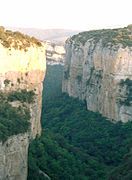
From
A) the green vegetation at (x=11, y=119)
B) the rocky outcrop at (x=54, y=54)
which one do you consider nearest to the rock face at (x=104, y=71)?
the green vegetation at (x=11, y=119)

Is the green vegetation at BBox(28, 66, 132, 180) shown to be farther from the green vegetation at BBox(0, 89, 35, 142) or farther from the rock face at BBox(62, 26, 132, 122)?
the green vegetation at BBox(0, 89, 35, 142)

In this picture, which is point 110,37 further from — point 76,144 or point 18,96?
point 18,96

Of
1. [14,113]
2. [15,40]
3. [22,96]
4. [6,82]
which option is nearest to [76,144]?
[22,96]

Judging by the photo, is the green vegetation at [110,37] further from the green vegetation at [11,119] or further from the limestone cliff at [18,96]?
the green vegetation at [11,119]

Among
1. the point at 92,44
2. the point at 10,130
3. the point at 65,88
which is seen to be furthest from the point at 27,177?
the point at 65,88

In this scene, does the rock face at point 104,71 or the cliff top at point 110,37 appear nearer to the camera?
the rock face at point 104,71

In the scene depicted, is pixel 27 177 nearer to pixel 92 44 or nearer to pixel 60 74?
pixel 92 44
